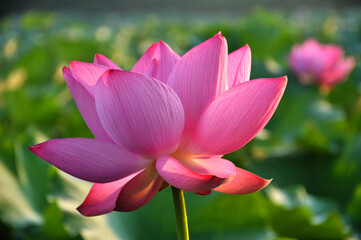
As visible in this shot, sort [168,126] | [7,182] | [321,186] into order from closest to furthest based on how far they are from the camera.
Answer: [168,126]
[7,182]
[321,186]

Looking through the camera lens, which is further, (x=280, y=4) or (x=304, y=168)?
(x=280, y=4)

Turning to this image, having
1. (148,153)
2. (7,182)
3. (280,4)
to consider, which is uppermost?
(280,4)

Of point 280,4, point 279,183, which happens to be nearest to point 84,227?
point 279,183

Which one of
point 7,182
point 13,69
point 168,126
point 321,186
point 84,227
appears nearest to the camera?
point 168,126

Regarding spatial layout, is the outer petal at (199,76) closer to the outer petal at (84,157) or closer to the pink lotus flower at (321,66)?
the outer petal at (84,157)

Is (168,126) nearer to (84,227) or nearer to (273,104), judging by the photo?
(273,104)

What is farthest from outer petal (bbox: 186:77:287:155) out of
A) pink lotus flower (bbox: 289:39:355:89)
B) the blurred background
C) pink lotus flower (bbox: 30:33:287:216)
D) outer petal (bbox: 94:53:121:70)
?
pink lotus flower (bbox: 289:39:355:89)
